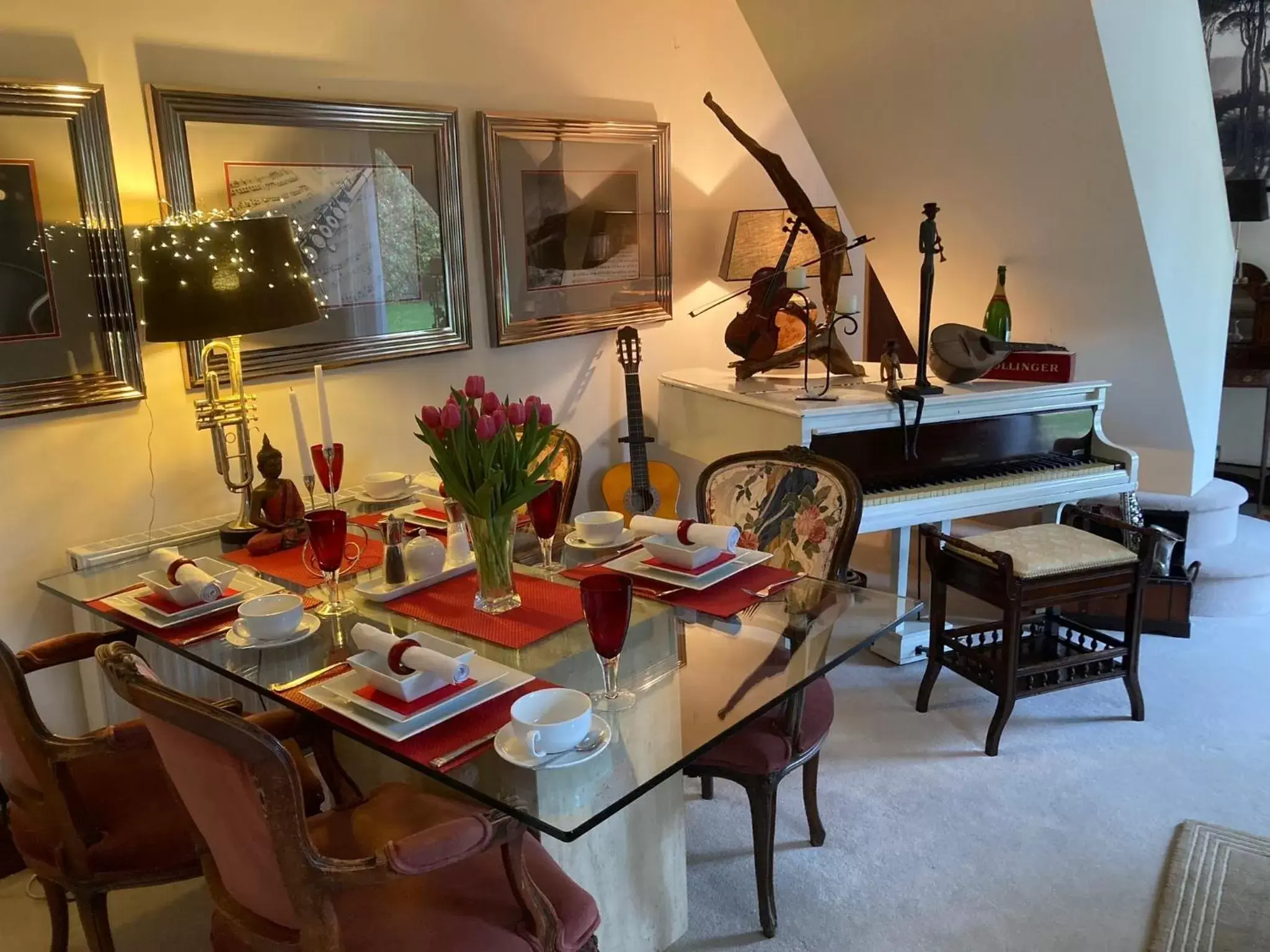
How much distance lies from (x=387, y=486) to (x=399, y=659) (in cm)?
118

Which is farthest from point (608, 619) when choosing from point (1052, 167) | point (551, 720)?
point (1052, 167)

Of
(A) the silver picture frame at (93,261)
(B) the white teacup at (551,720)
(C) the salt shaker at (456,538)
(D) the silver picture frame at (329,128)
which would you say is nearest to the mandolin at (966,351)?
(D) the silver picture frame at (329,128)

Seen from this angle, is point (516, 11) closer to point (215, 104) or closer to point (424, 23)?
point (424, 23)

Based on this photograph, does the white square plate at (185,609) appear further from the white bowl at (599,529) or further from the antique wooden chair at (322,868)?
the white bowl at (599,529)

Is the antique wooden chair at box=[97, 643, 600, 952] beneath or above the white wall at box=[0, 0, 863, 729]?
beneath

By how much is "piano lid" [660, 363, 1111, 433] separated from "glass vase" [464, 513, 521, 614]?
1.20 m

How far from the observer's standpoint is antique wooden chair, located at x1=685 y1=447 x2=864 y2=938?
1.96 metres

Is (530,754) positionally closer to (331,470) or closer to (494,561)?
(494,561)

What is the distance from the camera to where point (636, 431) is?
3457 mm

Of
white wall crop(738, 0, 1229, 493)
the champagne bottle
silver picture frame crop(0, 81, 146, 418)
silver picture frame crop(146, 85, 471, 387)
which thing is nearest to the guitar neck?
silver picture frame crop(146, 85, 471, 387)

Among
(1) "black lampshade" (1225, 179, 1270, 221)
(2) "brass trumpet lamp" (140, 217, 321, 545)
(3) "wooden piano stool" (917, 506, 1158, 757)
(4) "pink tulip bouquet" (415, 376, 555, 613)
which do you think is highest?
(1) "black lampshade" (1225, 179, 1270, 221)

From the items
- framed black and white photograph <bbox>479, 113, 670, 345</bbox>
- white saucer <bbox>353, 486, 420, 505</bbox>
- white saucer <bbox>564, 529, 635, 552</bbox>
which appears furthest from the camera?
framed black and white photograph <bbox>479, 113, 670, 345</bbox>

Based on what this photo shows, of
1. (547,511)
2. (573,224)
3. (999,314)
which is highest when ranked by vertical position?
(573,224)

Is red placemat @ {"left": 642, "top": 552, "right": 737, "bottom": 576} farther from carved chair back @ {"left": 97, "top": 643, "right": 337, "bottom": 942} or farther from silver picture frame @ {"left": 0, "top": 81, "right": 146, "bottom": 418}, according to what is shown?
silver picture frame @ {"left": 0, "top": 81, "right": 146, "bottom": 418}
